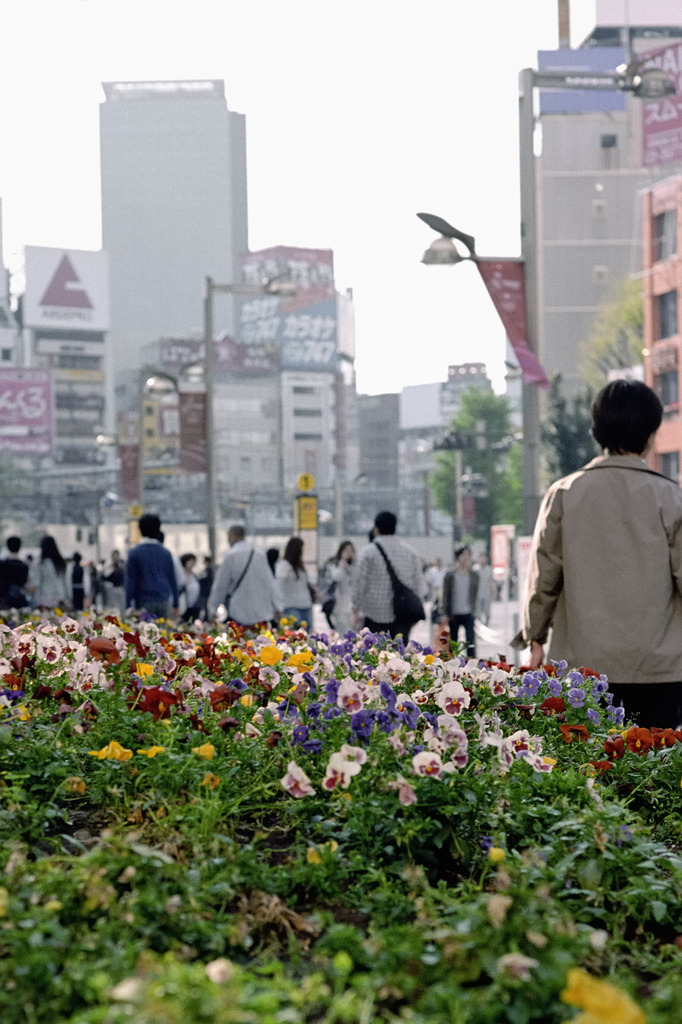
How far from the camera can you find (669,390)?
5075cm

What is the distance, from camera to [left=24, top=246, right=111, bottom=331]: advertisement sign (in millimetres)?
161750

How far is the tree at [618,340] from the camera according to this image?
2749 inches

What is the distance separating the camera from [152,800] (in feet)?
12.2

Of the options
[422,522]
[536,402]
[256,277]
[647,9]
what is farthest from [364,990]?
[256,277]

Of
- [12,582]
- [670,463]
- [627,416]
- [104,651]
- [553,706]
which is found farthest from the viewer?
[670,463]

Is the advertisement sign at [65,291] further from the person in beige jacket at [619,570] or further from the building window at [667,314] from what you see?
the person in beige jacket at [619,570]

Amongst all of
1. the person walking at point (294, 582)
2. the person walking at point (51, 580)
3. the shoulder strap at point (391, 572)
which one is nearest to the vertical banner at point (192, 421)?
the person walking at point (51, 580)

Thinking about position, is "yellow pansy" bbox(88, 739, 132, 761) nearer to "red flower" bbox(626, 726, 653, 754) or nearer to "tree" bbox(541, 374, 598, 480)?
"red flower" bbox(626, 726, 653, 754)

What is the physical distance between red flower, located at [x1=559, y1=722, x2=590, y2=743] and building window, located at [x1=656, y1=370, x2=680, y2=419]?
46.0m

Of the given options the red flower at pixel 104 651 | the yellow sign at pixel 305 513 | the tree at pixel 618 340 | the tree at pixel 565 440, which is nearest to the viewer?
the red flower at pixel 104 651

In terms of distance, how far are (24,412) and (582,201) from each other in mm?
44671

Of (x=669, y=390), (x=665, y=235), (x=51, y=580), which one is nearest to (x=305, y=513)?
(x=51, y=580)

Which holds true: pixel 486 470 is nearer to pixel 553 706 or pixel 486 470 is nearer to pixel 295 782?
pixel 553 706

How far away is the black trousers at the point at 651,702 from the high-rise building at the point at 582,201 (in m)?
81.6
